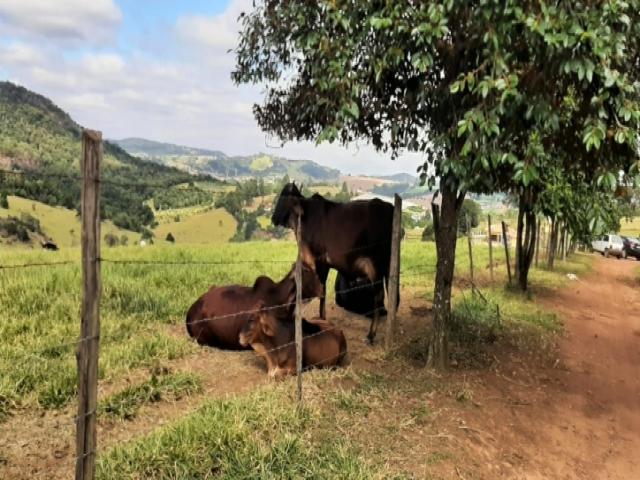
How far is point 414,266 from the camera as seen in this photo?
16.3 m

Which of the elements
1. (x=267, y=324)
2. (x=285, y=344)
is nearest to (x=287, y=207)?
(x=267, y=324)

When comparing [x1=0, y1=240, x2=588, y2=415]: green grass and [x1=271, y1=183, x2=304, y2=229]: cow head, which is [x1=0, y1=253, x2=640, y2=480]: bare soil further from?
[x1=271, y1=183, x2=304, y2=229]: cow head

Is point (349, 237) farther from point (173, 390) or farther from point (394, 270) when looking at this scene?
point (173, 390)

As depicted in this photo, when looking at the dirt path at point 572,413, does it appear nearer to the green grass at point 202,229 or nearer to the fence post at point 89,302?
the fence post at point 89,302

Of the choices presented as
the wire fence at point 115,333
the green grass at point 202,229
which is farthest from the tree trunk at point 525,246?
the green grass at point 202,229

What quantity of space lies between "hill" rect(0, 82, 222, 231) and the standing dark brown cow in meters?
1.88

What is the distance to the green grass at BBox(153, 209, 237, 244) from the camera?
26.8 meters

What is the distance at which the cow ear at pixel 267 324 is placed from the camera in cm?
608

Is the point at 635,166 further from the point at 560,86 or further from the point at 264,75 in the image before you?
the point at 264,75

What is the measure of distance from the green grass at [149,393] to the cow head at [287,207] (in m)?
3.28

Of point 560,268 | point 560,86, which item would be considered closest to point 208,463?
point 560,86

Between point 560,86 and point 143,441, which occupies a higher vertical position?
point 560,86

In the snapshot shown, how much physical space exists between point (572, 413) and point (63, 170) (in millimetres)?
7780

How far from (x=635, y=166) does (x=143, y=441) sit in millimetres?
4667
